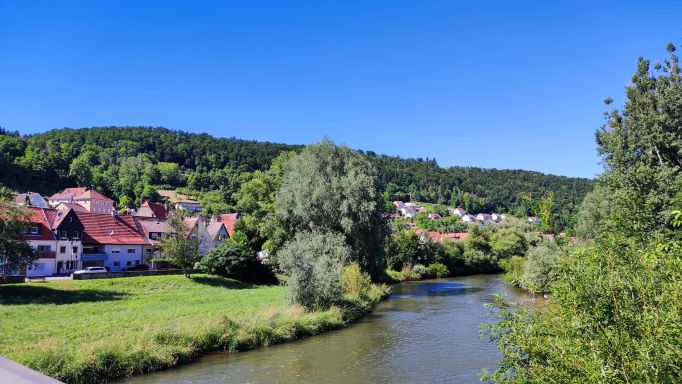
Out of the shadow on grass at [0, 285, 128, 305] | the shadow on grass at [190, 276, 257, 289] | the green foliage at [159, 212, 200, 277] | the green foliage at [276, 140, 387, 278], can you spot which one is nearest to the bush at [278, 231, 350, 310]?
the green foliage at [276, 140, 387, 278]

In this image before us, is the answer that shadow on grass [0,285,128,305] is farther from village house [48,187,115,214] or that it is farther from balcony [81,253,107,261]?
village house [48,187,115,214]

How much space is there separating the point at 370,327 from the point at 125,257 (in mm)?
42150

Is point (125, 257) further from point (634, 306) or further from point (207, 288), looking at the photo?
point (634, 306)

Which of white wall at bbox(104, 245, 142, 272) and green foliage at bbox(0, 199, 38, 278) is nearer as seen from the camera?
green foliage at bbox(0, 199, 38, 278)

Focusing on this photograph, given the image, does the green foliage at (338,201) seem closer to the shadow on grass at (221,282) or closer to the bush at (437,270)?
the shadow on grass at (221,282)

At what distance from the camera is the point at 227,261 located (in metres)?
53.5

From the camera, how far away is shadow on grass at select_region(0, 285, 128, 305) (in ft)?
114

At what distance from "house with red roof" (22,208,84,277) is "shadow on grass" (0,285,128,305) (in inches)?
565

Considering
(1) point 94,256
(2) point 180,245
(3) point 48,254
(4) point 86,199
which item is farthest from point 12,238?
(4) point 86,199

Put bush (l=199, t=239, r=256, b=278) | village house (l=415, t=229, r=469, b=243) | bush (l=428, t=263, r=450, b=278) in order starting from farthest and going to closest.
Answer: village house (l=415, t=229, r=469, b=243), bush (l=428, t=263, r=450, b=278), bush (l=199, t=239, r=256, b=278)

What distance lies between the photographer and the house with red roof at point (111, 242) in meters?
58.1

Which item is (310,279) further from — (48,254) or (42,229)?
(42,229)

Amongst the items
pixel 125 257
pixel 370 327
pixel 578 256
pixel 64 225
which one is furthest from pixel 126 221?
pixel 578 256

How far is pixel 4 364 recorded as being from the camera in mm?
2279
